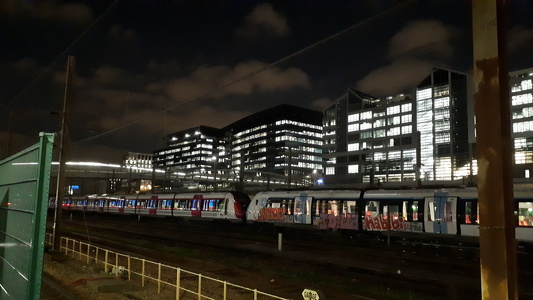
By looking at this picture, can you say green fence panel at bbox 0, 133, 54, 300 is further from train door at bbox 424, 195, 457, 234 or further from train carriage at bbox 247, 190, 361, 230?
train carriage at bbox 247, 190, 361, 230

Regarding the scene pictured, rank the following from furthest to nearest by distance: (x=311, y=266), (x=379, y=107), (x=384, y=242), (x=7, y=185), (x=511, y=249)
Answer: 1. (x=379, y=107)
2. (x=384, y=242)
3. (x=311, y=266)
4. (x=7, y=185)
5. (x=511, y=249)

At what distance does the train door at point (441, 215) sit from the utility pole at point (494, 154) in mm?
19467

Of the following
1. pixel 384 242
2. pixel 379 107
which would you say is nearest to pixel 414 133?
pixel 379 107

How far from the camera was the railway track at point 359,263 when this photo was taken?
13641mm

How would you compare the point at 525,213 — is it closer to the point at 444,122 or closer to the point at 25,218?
the point at 25,218

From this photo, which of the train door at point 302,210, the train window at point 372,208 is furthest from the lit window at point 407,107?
the train window at point 372,208

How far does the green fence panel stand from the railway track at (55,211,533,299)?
8.28 metres

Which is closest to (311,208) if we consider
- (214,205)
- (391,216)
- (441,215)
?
(391,216)

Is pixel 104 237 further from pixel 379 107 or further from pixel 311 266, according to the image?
pixel 379 107

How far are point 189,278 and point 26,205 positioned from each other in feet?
35.6

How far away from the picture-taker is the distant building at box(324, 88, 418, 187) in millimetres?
99081

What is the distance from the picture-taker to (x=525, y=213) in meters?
21.1

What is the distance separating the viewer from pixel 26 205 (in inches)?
213

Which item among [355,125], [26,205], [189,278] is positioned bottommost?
[189,278]
